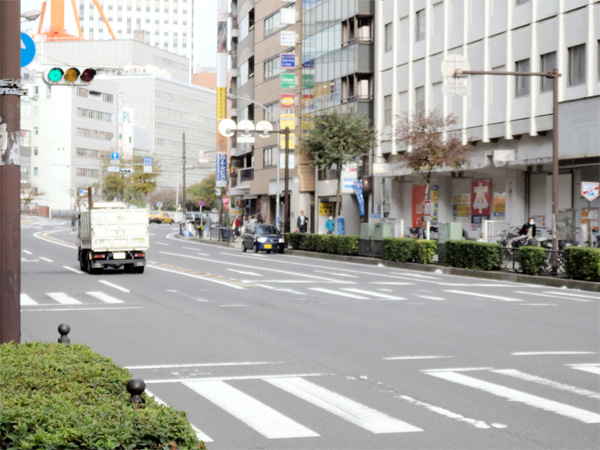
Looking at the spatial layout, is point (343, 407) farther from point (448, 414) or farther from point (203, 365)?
point (203, 365)

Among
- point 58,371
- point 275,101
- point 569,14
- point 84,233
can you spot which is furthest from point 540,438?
point 275,101

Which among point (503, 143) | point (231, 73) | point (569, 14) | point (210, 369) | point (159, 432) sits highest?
point (231, 73)

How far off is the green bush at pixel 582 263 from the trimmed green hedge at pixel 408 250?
364 inches

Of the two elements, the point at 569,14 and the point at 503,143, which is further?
the point at 503,143

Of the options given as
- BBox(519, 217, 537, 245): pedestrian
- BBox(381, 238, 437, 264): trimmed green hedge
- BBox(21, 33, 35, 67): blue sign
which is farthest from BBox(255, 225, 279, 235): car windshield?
BBox(21, 33, 35, 67): blue sign

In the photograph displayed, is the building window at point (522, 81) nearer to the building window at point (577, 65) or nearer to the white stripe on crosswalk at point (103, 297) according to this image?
the building window at point (577, 65)

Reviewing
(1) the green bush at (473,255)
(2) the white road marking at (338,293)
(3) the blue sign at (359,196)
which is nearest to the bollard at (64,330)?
(2) the white road marking at (338,293)

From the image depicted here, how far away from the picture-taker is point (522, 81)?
40875mm

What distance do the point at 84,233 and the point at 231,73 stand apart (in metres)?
62.6

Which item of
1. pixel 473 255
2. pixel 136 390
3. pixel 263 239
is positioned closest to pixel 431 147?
pixel 473 255

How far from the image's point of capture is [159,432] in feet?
13.6

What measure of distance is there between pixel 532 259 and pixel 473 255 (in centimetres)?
362

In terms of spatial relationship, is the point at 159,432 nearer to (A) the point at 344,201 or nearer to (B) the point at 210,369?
(B) the point at 210,369

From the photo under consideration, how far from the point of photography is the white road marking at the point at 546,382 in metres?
9.88
